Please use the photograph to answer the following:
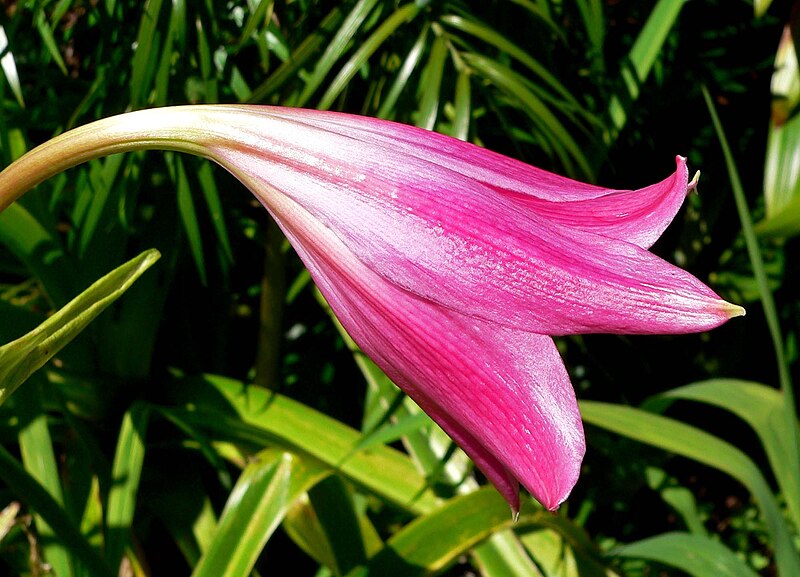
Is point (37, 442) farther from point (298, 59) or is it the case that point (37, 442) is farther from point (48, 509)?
point (298, 59)

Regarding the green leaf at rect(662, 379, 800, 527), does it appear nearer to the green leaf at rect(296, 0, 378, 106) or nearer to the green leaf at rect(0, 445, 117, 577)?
the green leaf at rect(296, 0, 378, 106)

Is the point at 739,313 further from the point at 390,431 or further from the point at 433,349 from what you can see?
the point at 390,431

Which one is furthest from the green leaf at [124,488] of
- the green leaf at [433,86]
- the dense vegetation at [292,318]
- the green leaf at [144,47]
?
the green leaf at [433,86]

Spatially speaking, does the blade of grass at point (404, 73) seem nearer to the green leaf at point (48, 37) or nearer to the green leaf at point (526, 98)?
the green leaf at point (526, 98)

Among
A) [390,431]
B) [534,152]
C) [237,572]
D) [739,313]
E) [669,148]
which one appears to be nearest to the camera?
[739,313]

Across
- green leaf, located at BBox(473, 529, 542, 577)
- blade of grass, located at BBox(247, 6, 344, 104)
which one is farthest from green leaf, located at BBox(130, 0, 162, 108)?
green leaf, located at BBox(473, 529, 542, 577)

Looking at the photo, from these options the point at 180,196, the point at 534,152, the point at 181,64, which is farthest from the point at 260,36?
the point at 534,152

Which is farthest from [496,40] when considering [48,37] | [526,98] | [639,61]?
[48,37]
